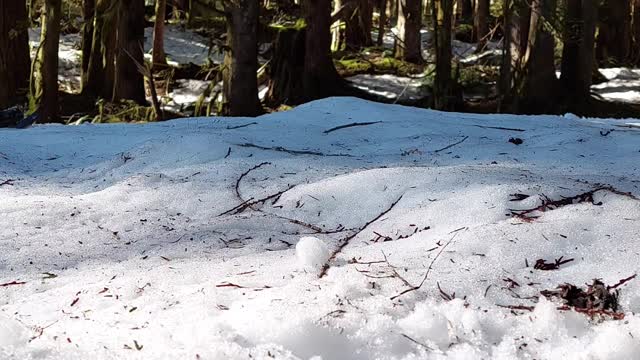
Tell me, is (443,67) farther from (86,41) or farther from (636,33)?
(636,33)

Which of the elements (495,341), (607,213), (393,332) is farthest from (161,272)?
(607,213)

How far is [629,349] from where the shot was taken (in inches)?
61.9

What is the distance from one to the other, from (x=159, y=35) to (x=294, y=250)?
1614 cm

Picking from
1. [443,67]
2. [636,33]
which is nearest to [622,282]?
[443,67]

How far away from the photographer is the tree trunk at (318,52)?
42.6 ft

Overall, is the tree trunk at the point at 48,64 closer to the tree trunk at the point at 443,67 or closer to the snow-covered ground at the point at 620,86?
the tree trunk at the point at 443,67

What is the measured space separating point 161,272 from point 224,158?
1863mm

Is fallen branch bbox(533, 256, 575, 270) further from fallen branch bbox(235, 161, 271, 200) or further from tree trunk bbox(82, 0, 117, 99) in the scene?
tree trunk bbox(82, 0, 117, 99)

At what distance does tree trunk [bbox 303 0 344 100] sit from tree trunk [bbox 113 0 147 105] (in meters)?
2.95

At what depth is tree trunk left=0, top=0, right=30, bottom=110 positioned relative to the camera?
40.6 ft

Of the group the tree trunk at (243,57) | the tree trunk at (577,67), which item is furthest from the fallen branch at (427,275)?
the tree trunk at (577,67)

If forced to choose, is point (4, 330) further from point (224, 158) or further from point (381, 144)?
point (381, 144)

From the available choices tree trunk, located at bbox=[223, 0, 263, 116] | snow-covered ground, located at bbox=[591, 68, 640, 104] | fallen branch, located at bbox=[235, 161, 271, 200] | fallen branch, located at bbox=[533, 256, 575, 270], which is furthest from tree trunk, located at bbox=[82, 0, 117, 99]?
fallen branch, located at bbox=[533, 256, 575, 270]

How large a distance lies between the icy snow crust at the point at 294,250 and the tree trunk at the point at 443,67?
6.97m
